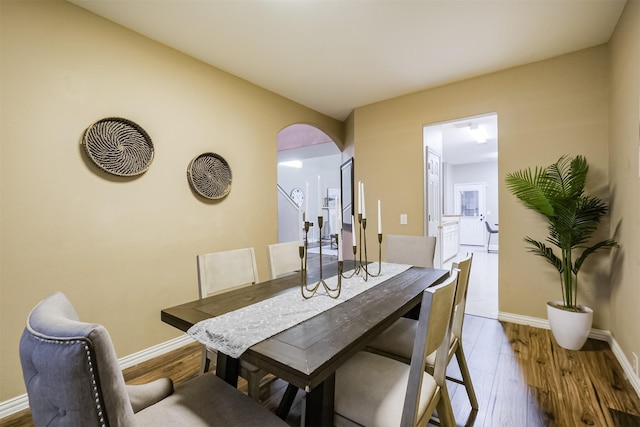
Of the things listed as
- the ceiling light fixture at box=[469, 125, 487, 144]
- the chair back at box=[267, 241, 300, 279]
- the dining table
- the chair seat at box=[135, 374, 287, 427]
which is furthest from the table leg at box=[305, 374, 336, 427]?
the ceiling light fixture at box=[469, 125, 487, 144]

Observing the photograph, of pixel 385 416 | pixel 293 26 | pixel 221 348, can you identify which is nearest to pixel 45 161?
pixel 221 348

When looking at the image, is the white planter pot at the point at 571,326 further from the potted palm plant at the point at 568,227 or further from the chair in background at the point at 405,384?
the chair in background at the point at 405,384

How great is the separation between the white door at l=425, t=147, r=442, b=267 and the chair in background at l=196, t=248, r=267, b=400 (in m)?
2.48

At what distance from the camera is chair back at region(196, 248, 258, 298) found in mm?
1698

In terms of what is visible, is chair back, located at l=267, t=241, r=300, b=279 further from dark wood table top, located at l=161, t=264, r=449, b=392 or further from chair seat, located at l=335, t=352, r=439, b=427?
chair seat, located at l=335, t=352, r=439, b=427

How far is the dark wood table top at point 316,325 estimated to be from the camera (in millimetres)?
882

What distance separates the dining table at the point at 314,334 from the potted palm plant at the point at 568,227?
5.00ft

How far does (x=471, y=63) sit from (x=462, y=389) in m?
2.86

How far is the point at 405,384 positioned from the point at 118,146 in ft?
7.91

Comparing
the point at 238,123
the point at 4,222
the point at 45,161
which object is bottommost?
the point at 4,222

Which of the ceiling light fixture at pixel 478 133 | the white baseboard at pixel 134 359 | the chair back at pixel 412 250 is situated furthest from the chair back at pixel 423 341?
the ceiling light fixture at pixel 478 133

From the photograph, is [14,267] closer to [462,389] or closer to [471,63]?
[462,389]

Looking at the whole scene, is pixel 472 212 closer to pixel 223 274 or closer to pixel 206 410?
pixel 223 274

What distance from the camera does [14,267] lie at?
5.69 ft
